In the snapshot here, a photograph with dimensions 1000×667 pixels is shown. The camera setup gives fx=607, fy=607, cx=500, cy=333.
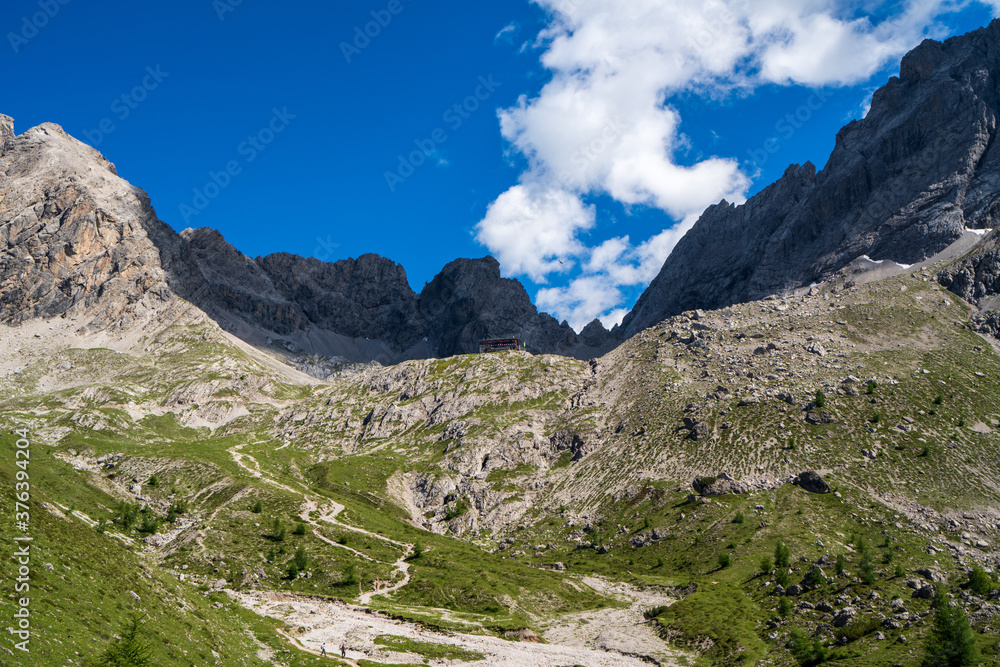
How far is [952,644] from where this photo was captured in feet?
231

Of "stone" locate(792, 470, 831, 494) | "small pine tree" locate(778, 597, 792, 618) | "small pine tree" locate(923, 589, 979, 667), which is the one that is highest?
"stone" locate(792, 470, 831, 494)

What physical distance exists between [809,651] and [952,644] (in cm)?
1847

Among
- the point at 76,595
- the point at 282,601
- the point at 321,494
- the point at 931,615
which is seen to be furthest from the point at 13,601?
the point at 321,494

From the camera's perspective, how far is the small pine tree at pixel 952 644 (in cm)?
6856

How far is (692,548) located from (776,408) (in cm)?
6128

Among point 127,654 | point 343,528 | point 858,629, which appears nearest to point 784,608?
point 858,629

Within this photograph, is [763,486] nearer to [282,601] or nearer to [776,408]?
[776,408]

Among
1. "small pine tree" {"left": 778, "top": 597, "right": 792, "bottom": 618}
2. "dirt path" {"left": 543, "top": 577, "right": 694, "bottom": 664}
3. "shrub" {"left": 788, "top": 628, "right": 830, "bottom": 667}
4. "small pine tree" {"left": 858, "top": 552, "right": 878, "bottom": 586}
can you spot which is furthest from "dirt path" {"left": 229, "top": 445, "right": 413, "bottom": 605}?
"small pine tree" {"left": 858, "top": 552, "right": 878, "bottom": 586}

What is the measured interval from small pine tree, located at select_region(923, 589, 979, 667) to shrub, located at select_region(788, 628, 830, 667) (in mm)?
12781

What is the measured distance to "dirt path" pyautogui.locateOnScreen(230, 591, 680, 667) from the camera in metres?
83.1

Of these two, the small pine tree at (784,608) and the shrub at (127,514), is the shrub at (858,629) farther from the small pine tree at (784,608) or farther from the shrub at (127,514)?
A: the shrub at (127,514)

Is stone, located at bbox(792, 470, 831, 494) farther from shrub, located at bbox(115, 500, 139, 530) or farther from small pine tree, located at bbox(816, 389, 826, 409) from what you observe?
shrub, located at bbox(115, 500, 139, 530)

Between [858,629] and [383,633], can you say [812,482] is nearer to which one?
[858,629]

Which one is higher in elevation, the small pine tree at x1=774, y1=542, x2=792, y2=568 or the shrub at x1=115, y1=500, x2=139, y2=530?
the small pine tree at x1=774, y1=542, x2=792, y2=568
